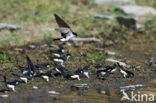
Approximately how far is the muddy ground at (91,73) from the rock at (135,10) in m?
3.22

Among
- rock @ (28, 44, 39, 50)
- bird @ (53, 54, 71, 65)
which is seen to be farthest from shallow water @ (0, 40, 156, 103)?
rock @ (28, 44, 39, 50)

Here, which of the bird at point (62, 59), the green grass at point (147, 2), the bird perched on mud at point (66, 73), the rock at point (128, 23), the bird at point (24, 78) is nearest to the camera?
the bird at point (24, 78)

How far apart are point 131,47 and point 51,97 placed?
4.97 m

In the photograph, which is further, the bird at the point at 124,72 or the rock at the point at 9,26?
the rock at the point at 9,26

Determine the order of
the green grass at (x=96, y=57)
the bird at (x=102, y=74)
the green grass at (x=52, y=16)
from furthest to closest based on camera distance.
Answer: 1. the green grass at (x=52, y=16)
2. the green grass at (x=96, y=57)
3. the bird at (x=102, y=74)

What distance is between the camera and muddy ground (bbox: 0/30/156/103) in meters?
6.60

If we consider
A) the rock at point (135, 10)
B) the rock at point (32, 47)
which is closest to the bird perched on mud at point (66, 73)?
the rock at point (32, 47)

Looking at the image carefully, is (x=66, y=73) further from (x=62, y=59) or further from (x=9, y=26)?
(x=9, y=26)

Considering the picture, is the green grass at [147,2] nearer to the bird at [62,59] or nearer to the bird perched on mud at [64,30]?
the bird at [62,59]

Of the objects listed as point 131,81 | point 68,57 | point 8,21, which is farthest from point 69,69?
point 8,21

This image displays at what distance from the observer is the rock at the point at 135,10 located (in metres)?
15.1

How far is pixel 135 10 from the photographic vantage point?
15.2 m

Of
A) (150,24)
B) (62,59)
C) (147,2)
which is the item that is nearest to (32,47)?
(62,59)

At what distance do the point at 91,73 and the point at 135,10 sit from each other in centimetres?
758
